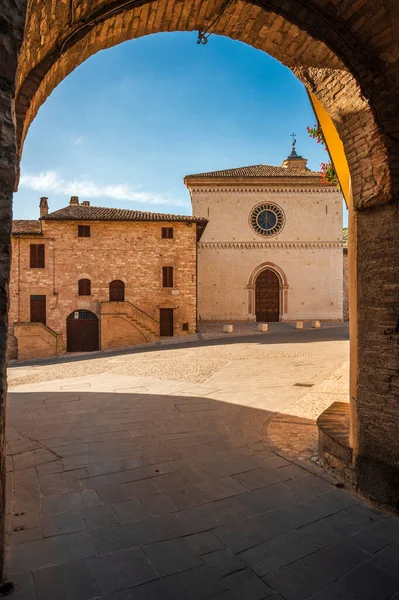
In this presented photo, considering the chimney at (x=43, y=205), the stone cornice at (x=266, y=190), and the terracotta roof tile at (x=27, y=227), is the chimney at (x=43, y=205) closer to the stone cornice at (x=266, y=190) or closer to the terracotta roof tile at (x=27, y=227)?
the terracotta roof tile at (x=27, y=227)

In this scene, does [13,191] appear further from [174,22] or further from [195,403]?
[195,403]

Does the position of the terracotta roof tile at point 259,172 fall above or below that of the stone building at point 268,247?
above

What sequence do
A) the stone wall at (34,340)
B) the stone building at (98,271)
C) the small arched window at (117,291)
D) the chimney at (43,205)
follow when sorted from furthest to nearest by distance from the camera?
the chimney at (43,205) < the small arched window at (117,291) < the stone building at (98,271) < the stone wall at (34,340)

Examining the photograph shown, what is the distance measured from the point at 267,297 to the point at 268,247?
3726 mm

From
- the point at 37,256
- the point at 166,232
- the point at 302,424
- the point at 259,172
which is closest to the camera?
the point at 302,424

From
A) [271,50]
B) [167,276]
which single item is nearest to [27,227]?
[167,276]

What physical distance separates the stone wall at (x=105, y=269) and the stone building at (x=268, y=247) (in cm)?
519

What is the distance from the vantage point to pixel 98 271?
2302cm

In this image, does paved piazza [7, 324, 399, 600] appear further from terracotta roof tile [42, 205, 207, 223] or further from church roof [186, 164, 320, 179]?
church roof [186, 164, 320, 179]

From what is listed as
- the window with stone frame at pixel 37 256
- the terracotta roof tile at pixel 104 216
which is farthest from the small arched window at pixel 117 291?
the window with stone frame at pixel 37 256

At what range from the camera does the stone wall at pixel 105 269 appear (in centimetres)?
2272

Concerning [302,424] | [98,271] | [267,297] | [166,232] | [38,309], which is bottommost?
[302,424]

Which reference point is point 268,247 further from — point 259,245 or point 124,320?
point 124,320

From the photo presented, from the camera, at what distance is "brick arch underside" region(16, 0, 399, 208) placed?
343cm
